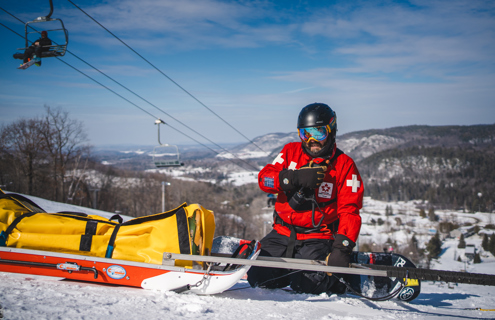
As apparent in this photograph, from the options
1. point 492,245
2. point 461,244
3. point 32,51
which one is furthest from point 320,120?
point 461,244

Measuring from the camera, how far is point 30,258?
3100 millimetres

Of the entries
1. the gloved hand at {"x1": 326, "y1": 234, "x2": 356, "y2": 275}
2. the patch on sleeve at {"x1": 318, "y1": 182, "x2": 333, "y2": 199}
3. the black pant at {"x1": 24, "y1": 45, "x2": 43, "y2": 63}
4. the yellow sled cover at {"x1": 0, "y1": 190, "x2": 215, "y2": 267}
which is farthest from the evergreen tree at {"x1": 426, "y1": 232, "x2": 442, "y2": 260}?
the yellow sled cover at {"x1": 0, "y1": 190, "x2": 215, "y2": 267}

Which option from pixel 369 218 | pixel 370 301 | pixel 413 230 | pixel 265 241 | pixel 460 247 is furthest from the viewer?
pixel 369 218

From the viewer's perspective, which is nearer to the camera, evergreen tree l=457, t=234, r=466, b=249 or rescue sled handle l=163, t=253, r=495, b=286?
rescue sled handle l=163, t=253, r=495, b=286

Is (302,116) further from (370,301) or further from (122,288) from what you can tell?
(122,288)

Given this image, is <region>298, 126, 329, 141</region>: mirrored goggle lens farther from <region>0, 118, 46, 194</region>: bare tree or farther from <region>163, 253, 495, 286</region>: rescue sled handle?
<region>0, 118, 46, 194</region>: bare tree

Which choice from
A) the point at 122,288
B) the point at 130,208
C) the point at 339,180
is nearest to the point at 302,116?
the point at 339,180

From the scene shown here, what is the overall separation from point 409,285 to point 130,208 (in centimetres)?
7264

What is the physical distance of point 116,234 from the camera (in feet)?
10.5

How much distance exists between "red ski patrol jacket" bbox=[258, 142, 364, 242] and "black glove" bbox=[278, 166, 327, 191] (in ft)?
0.47

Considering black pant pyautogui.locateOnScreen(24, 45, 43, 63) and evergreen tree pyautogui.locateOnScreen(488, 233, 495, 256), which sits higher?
black pant pyautogui.locateOnScreen(24, 45, 43, 63)

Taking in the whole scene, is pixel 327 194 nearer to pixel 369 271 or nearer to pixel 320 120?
pixel 320 120

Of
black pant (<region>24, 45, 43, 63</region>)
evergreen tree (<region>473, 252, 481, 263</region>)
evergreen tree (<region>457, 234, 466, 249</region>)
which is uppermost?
black pant (<region>24, 45, 43, 63</region>)

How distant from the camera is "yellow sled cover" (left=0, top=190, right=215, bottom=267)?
311 centimetres
